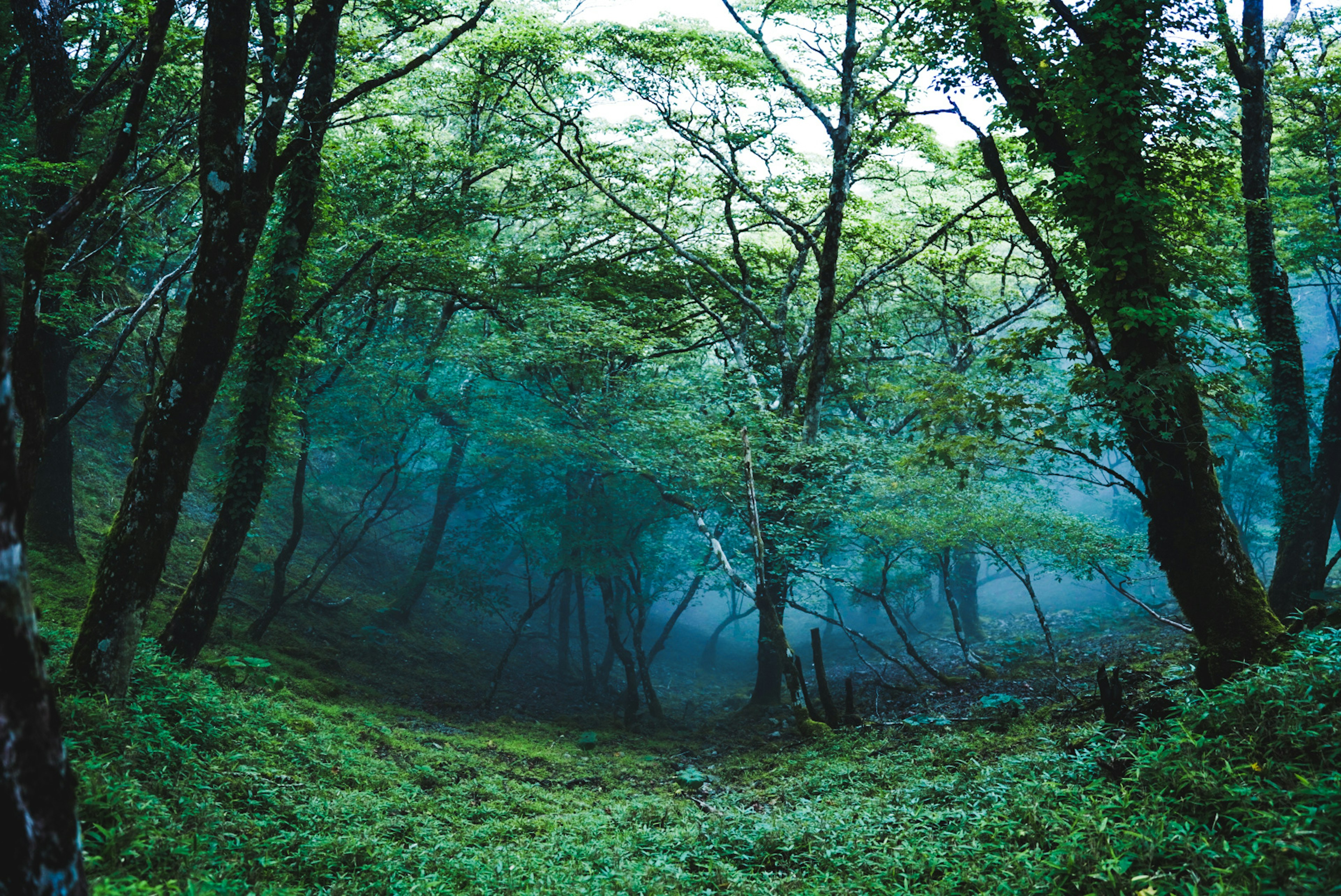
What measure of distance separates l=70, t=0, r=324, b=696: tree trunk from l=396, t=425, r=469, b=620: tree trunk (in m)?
12.8

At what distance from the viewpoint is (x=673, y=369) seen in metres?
18.1

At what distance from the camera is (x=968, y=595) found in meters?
25.3

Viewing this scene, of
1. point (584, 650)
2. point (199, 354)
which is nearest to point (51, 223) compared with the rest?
point (199, 354)

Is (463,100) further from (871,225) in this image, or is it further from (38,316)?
(38,316)

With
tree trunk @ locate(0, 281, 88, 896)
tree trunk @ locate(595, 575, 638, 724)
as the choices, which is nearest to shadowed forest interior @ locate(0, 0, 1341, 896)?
tree trunk @ locate(0, 281, 88, 896)

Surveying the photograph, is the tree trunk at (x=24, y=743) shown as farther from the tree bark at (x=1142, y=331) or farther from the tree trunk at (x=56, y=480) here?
the tree trunk at (x=56, y=480)

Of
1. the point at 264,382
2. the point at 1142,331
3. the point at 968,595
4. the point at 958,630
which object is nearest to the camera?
the point at 1142,331

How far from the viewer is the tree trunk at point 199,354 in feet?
19.0

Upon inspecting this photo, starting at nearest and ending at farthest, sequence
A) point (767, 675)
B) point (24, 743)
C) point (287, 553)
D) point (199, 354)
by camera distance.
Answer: point (24, 743) < point (199, 354) < point (287, 553) < point (767, 675)

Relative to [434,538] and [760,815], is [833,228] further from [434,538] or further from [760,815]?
[434,538]

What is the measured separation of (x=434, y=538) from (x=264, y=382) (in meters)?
11.3

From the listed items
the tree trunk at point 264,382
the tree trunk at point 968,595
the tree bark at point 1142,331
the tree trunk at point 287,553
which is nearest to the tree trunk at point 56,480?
the tree trunk at point 287,553

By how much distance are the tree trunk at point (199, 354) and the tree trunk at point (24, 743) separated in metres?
4.43

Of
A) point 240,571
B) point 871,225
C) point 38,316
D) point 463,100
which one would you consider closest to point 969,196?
point 871,225
